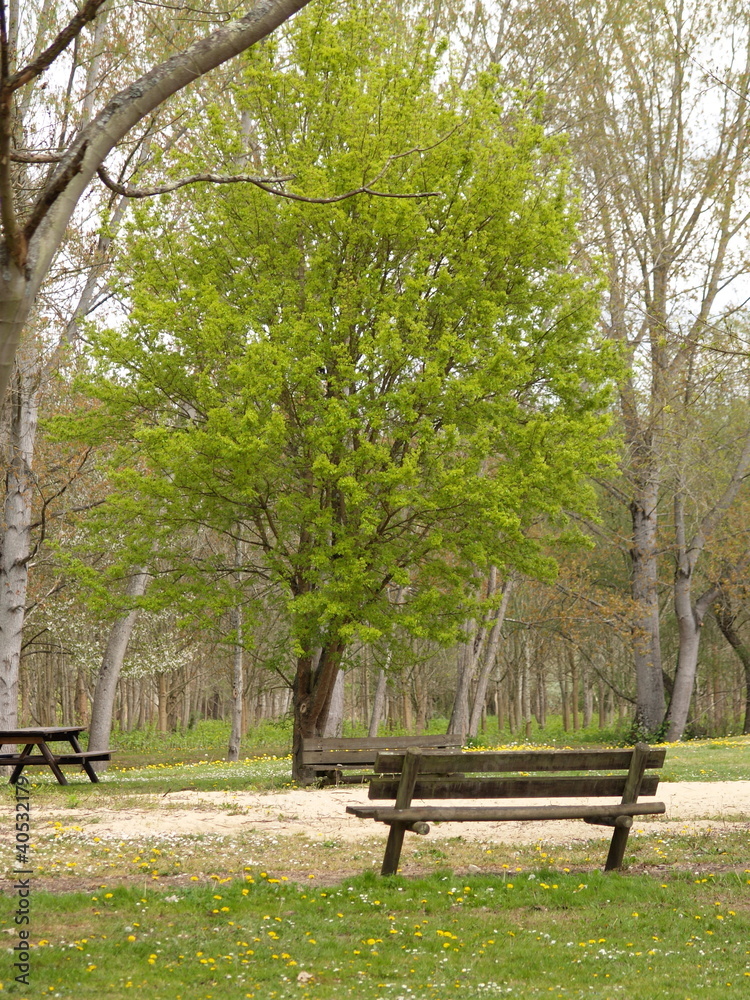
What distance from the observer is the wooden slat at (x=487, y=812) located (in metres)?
6.88

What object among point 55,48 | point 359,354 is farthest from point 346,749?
point 55,48

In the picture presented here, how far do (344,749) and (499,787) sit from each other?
710 centimetres

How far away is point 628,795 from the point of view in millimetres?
7402

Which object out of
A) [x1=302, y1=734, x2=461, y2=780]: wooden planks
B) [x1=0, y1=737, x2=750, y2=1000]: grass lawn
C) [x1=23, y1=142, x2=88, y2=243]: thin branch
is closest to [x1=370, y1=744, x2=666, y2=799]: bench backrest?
[x1=0, y1=737, x2=750, y2=1000]: grass lawn

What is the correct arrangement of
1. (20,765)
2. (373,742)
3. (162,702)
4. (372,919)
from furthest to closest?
(162,702) < (373,742) < (20,765) < (372,919)

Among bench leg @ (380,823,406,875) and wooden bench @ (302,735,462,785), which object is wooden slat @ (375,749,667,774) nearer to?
bench leg @ (380,823,406,875)

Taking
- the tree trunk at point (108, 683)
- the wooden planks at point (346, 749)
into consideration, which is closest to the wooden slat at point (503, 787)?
the wooden planks at point (346, 749)

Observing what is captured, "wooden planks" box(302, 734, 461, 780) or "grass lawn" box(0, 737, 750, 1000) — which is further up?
"wooden planks" box(302, 734, 461, 780)

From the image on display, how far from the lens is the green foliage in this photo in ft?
41.8

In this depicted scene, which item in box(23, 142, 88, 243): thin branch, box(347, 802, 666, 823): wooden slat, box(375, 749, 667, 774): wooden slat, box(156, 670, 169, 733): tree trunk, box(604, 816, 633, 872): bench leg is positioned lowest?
box(156, 670, 169, 733): tree trunk

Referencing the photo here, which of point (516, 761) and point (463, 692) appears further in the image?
point (463, 692)

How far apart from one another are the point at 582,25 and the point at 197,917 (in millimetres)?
22762

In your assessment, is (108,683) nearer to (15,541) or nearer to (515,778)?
(15,541)

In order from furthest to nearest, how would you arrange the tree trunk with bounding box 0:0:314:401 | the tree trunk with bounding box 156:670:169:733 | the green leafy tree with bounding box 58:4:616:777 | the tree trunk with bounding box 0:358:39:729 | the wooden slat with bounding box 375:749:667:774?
the tree trunk with bounding box 156:670:169:733
the tree trunk with bounding box 0:358:39:729
the green leafy tree with bounding box 58:4:616:777
the wooden slat with bounding box 375:749:667:774
the tree trunk with bounding box 0:0:314:401
